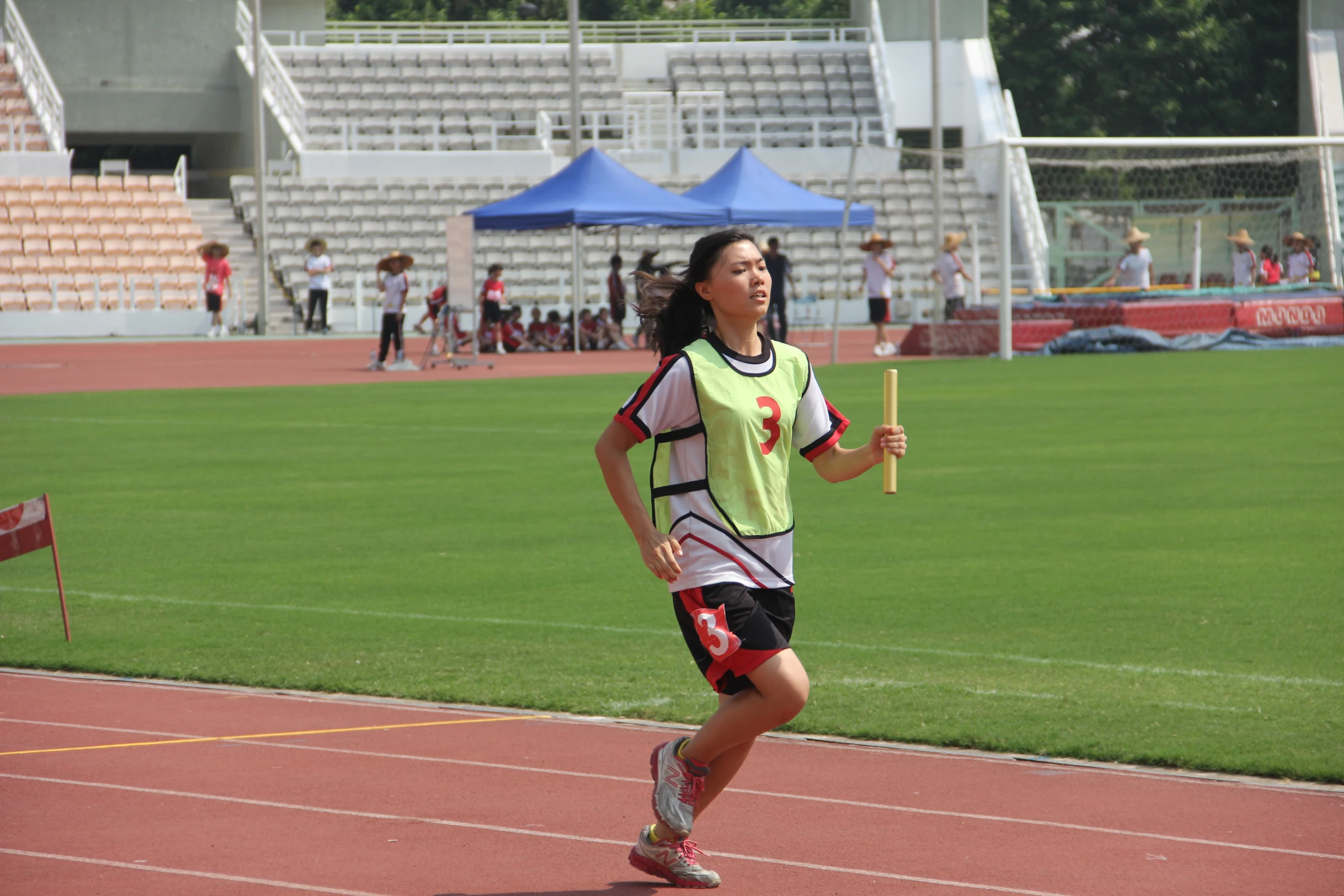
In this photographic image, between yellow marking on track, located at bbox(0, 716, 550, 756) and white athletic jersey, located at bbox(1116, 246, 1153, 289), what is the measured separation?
27686mm

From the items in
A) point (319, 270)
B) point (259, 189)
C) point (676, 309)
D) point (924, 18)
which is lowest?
point (676, 309)

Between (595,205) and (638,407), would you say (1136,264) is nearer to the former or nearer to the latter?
(595,205)

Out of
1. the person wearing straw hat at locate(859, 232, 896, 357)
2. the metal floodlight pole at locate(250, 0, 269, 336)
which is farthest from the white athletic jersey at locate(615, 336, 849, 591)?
the metal floodlight pole at locate(250, 0, 269, 336)

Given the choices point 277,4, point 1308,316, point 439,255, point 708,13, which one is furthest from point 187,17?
point 1308,316

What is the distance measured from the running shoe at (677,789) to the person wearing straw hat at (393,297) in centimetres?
2216

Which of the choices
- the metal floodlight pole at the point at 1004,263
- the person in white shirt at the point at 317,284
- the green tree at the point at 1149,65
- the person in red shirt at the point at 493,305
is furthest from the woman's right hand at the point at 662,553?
the green tree at the point at 1149,65

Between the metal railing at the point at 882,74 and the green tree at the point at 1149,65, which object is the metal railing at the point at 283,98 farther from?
the green tree at the point at 1149,65

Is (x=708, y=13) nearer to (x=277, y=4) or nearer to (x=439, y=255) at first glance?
(x=277, y=4)

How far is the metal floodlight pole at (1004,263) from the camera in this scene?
28.5 metres

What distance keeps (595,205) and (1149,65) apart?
3891cm

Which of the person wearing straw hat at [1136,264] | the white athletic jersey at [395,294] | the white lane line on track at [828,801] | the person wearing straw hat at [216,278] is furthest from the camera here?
the person wearing straw hat at [216,278]

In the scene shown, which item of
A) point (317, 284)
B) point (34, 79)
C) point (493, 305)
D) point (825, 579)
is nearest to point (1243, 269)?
point (493, 305)

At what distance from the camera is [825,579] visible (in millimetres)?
9312

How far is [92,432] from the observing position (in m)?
17.6
